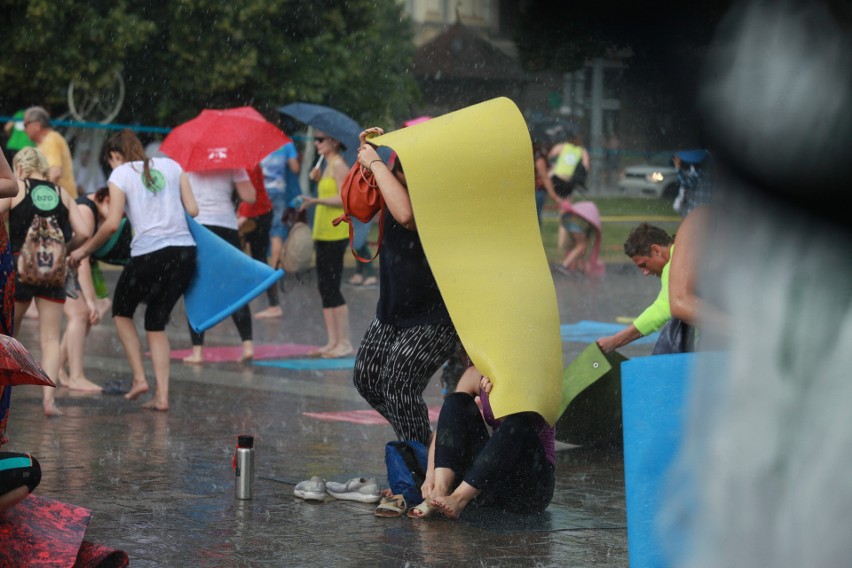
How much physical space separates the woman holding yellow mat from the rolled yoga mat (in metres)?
3.16

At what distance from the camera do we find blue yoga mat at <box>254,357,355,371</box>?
11039 mm

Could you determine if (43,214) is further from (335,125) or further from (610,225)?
(610,225)

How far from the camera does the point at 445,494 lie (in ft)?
19.6

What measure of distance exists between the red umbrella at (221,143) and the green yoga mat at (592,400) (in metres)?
4.50

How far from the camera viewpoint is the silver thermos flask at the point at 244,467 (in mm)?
6195

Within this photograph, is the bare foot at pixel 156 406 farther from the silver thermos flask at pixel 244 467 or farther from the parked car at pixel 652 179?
the parked car at pixel 652 179

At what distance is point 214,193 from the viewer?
1109cm

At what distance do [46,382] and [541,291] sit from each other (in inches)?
94.6

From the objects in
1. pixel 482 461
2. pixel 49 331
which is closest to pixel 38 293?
pixel 49 331

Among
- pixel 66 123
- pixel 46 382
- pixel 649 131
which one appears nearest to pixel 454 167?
pixel 46 382

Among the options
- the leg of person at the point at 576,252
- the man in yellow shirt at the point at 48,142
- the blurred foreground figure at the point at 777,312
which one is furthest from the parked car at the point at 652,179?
the man in yellow shirt at the point at 48,142

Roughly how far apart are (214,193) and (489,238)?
562 centimetres

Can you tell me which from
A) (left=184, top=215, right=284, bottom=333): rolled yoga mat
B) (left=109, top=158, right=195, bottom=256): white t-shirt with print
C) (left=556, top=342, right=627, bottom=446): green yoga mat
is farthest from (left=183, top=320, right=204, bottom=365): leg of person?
(left=556, top=342, right=627, bottom=446): green yoga mat

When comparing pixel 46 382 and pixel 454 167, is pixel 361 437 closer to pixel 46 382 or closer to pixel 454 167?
pixel 454 167
